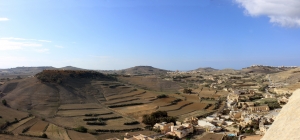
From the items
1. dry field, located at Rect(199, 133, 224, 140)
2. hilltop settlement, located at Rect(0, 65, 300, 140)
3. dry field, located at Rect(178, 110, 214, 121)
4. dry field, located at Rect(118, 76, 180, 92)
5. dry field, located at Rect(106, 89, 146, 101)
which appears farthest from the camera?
dry field, located at Rect(118, 76, 180, 92)

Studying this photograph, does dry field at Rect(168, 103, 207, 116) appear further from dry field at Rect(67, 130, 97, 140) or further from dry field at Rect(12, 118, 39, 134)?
dry field at Rect(12, 118, 39, 134)

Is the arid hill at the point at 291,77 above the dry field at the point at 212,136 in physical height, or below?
above

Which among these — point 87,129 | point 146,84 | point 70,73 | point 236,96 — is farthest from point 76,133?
point 146,84

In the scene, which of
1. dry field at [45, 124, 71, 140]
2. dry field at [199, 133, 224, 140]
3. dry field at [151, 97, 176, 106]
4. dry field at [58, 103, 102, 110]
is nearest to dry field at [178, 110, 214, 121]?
dry field at [151, 97, 176, 106]

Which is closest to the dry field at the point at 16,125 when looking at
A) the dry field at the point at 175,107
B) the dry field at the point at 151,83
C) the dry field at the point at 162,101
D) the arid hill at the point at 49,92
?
the arid hill at the point at 49,92

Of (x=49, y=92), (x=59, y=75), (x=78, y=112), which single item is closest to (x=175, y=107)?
(x=78, y=112)

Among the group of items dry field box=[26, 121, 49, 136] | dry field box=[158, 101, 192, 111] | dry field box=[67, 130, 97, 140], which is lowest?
dry field box=[67, 130, 97, 140]

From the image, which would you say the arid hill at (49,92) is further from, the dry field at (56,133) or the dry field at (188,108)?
the dry field at (188,108)
